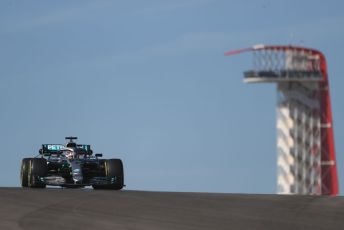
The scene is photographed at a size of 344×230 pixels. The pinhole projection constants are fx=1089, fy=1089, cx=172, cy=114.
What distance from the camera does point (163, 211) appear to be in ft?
76.9

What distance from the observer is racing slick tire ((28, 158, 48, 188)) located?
3450 centimetres

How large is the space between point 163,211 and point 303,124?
425ft

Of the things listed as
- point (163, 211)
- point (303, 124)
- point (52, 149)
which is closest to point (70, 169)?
point (52, 149)

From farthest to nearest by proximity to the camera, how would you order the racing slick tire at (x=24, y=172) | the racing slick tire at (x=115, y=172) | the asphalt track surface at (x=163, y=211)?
the racing slick tire at (x=115, y=172)
the racing slick tire at (x=24, y=172)
the asphalt track surface at (x=163, y=211)

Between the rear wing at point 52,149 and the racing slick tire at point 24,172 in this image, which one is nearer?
the racing slick tire at point 24,172

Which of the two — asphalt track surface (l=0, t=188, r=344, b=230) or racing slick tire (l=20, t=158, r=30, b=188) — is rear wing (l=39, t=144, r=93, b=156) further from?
asphalt track surface (l=0, t=188, r=344, b=230)

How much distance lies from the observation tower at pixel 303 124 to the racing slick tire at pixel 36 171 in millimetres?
108932

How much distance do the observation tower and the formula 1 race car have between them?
106988 mm

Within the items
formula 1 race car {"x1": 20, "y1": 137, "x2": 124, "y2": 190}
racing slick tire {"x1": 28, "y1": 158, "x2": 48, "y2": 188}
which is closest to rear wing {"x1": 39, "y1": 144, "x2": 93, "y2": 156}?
formula 1 race car {"x1": 20, "y1": 137, "x2": 124, "y2": 190}

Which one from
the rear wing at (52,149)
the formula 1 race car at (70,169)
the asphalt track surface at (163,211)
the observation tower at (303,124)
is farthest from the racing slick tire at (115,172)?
the observation tower at (303,124)

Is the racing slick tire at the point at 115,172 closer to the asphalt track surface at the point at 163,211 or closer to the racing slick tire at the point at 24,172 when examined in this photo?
the racing slick tire at the point at 24,172

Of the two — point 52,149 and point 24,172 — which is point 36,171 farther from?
point 52,149

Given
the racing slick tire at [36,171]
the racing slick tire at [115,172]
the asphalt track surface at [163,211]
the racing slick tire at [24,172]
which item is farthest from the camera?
the racing slick tire at [115,172]

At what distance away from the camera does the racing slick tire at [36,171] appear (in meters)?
34.5
